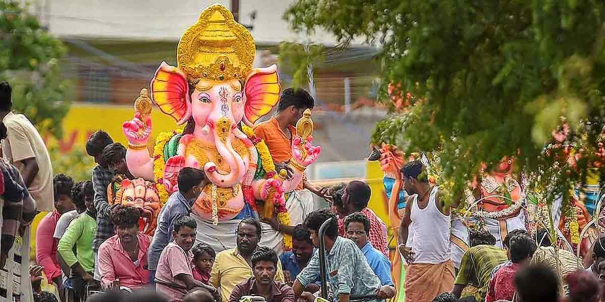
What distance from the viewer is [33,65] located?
22969 mm

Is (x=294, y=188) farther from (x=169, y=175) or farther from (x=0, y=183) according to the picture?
(x=0, y=183)

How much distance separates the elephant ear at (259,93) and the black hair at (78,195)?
64.4 inches

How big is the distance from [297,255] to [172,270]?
1483mm

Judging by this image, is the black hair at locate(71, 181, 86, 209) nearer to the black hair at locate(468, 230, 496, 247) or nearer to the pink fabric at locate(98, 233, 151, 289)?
the pink fabric at locate(98, 233, 151, 289)

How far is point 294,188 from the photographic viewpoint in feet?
45.5

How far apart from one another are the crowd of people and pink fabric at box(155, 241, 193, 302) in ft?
0.03

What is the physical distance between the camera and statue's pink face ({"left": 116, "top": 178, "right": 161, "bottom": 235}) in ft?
42.3

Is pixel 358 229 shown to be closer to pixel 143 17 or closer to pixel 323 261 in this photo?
pixel 323 261

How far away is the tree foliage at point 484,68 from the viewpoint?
20.7ft

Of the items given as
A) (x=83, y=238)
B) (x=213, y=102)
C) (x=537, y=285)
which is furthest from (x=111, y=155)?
(x=537, y=285)

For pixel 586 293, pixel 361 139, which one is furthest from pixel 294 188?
pixel 361 139

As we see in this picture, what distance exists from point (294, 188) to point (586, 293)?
6.07 metres

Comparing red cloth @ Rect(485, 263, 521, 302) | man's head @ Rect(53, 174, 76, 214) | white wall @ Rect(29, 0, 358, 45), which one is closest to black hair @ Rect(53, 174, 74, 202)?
man's head @ Rect(53, 174, 76, 214)

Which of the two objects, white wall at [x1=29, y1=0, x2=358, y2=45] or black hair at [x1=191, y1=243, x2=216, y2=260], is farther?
white wall at [x1=29, y1=0, x2=358, y2=45]
